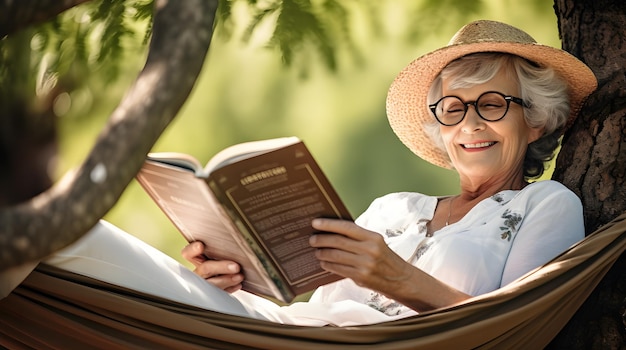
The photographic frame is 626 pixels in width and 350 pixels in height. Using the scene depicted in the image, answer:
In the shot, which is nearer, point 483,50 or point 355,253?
point 355,253

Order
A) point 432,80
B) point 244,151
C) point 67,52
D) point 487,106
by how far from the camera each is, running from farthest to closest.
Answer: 1. point 432,80
2. point 487,106
3. point 244,151
4. point 67,52

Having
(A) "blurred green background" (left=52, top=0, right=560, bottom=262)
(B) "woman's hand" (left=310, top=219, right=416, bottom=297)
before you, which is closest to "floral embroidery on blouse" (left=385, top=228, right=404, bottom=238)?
(B) "woman's hand" (left=310, top=219, right=416, bottom=297)

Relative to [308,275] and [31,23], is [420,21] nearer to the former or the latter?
[308,275]

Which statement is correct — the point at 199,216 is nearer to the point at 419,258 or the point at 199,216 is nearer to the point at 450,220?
the point at 419,258

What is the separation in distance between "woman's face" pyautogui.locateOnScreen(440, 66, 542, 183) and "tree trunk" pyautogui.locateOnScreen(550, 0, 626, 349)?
0.47 ft

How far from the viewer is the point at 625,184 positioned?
2.48 metres

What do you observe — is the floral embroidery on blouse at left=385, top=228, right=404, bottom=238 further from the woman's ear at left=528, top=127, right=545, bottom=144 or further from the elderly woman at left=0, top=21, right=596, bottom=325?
the woman's ear at left=528, top=127, right=545, bottom=144

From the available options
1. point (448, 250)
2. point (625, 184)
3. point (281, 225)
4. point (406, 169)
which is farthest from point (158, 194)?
point (406, 169)

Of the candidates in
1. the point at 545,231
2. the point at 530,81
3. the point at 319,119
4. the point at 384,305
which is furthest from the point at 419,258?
the point at 319,119

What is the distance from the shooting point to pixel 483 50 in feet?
9.20

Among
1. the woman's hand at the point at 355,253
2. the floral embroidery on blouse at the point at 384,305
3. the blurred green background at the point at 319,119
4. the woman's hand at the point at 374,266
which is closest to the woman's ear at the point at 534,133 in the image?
the floral embroidery on blouse at the point at 384,305

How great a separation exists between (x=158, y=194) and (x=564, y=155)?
1232 millimetres

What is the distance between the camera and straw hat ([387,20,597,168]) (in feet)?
9.01

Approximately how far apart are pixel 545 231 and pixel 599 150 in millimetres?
346
